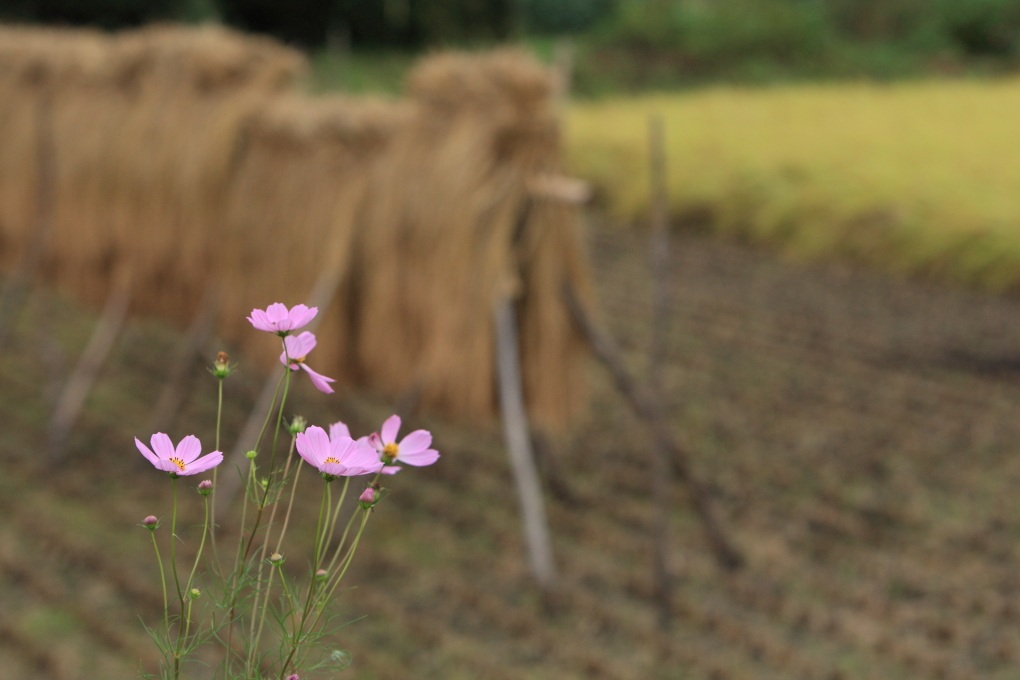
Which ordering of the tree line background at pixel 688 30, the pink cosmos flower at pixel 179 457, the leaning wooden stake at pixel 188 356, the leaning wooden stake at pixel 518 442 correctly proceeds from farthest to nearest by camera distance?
the tree line background at pixel 688 30
the leaning wooden stake at pixel 188 356
the leaning wooden stake at pixel 518 442
the pink cosmos flower at pixel 179 457

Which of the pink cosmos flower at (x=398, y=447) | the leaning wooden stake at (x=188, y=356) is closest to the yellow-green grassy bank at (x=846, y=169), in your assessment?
the leaning wooden stake at (x=188, y=356)

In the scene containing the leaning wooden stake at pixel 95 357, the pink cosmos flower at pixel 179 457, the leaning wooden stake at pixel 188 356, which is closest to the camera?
the pink cosmos flower at pixel 179 457

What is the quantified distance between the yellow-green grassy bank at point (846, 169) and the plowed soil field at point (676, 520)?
0.54 metres

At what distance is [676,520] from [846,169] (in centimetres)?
471

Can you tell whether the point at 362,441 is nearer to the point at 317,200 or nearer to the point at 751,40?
the point at 317,200

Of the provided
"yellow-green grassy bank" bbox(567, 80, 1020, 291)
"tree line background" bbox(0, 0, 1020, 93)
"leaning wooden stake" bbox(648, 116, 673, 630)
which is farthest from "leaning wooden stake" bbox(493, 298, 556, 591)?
"tree line background" bbox(0, 0, 1020, 93)

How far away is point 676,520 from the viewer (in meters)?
4.20

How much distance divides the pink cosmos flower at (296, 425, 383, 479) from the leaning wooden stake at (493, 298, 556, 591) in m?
3.09

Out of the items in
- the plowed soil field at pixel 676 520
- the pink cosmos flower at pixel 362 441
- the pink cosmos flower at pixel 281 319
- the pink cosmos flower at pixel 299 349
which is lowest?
the plowed soil field at pixel 676 520

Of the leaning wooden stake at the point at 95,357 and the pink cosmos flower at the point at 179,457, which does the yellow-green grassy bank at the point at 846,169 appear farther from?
the pink cosmos flower at the point at 179,457

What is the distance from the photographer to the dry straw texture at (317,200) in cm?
369

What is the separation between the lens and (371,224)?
3969 millimetres

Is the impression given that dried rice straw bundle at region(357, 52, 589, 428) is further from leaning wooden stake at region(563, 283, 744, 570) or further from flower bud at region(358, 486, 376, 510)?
flower bud at region(358, 486, 376, 510)

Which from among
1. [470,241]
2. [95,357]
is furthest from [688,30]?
[470,241]
